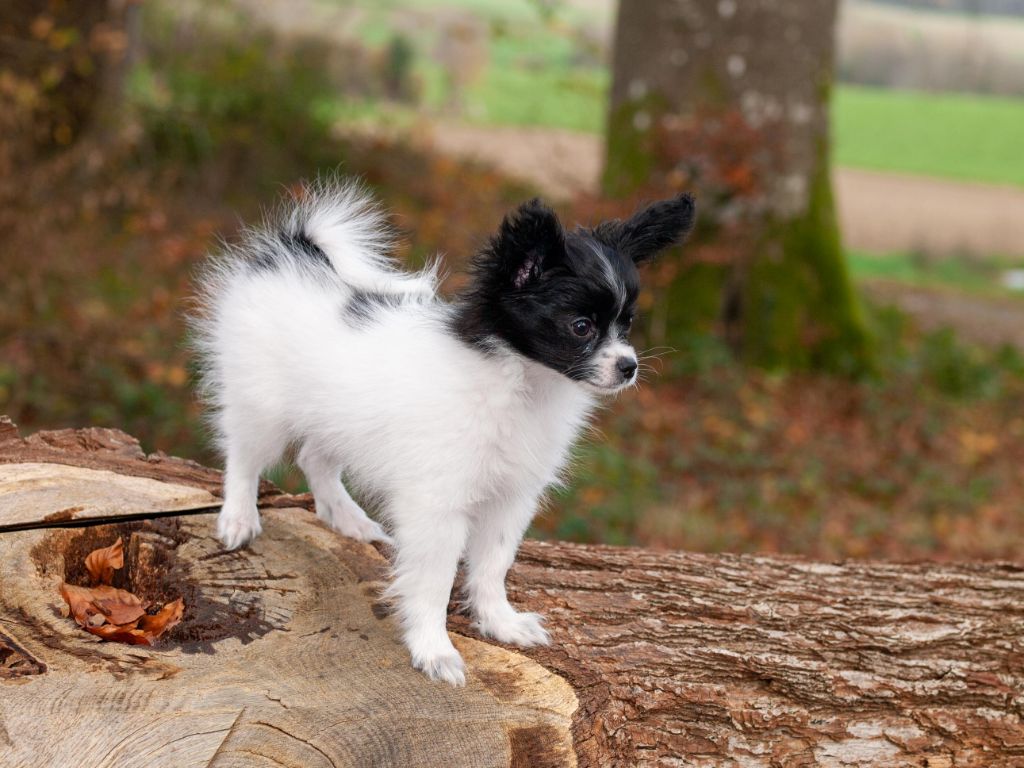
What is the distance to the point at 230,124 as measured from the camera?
12133 millimetres

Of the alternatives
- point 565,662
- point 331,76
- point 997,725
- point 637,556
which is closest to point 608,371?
point 565,662

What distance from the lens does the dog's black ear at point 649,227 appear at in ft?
11.3

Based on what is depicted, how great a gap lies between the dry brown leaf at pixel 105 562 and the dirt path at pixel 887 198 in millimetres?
11407

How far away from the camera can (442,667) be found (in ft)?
11.0

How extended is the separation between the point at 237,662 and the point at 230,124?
33.0 feet

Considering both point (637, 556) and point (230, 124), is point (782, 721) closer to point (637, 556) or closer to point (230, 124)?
point (637, 556)

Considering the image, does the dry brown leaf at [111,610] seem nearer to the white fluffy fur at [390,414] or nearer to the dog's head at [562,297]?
the white fluffy fur at [390,414]

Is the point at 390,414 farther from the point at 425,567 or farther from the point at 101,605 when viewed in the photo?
the point at 101,605

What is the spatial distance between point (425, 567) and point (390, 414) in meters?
0.52

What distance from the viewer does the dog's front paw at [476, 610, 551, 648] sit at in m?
3.62

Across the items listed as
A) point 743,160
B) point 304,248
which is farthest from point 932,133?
point 304,248

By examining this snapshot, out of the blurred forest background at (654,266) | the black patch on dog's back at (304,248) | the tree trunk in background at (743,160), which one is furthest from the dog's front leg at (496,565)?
the tree trunk in background at (743,160)

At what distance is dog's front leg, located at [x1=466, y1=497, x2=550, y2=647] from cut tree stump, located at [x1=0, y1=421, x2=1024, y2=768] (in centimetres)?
8

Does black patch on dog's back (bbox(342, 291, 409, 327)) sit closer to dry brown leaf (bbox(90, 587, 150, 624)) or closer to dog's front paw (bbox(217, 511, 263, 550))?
dog's front paw (bbox(217, 511, 263, 550))
